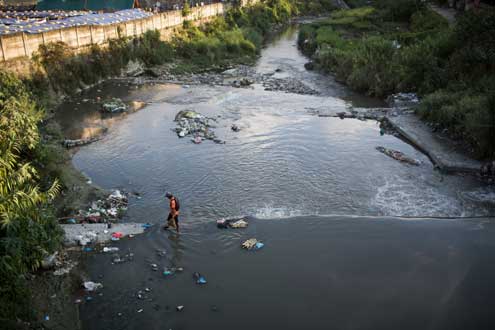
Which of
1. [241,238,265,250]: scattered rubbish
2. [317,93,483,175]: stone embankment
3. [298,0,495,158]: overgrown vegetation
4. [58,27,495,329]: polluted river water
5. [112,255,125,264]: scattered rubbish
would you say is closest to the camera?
[58,27,495,329]: polluted river water

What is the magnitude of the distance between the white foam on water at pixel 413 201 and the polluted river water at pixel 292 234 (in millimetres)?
53

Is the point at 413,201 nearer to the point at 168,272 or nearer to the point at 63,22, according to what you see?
the point at 168,272

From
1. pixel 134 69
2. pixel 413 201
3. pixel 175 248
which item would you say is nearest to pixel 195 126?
pixel 175 248

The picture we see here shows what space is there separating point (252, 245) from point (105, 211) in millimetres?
4131

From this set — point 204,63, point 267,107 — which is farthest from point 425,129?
point 204,63

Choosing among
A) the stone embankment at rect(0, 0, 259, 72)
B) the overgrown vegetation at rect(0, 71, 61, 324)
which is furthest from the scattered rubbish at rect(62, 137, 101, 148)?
the overgrown vegetation at rect(0, 71, 61, 324)

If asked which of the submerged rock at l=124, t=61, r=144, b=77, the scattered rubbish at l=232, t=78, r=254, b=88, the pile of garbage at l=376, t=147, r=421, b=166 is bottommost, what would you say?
the pile of garbage at l=376, t=147, r=421, b=166

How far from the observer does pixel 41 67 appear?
2234cm

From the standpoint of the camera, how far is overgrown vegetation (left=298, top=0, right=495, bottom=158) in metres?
16.1

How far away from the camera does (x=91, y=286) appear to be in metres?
9.09

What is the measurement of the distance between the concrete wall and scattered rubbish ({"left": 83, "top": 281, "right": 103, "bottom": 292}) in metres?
15.4

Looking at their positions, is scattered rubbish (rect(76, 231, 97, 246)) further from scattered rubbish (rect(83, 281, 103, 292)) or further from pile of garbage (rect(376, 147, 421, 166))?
pile of garbage (rect(376, 147, 421, 166))

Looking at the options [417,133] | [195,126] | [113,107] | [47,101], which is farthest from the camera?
[113,107]

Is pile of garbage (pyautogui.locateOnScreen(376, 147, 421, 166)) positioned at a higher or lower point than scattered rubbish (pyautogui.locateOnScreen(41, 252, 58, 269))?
lower
